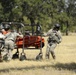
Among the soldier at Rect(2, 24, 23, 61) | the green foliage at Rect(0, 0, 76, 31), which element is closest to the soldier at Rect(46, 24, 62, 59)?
the soldier at Rect(2, 24, 23, 61)

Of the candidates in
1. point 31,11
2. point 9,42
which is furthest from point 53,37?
point 31,11

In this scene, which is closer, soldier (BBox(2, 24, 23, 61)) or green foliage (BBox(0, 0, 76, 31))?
soldier (BBox(2, 24, 23, 61))

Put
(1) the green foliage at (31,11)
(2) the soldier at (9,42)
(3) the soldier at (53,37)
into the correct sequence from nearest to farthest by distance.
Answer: (2) the soldier at (9,42) → (3) the soldier at (53,37) → (1) the green foliage at (31,11)

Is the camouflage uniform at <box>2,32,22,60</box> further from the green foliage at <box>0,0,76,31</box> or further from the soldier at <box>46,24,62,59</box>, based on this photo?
the green foliage at <box>0,0,76,31</box>

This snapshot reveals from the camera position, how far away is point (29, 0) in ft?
200

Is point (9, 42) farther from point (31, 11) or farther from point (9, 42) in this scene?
point (31, 11)

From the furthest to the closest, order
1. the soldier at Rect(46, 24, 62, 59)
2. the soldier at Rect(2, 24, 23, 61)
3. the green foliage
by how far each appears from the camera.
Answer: the green foliage
the soldier at Rect(46, 24, 62, 59)
the soldier at Rect(2, 24, 23, 61)

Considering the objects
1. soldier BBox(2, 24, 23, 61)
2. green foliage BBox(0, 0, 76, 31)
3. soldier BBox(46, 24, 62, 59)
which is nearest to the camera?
soldier BBox(2, 24, 23, 61)

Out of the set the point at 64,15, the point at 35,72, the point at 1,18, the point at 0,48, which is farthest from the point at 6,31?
the point at 64,15

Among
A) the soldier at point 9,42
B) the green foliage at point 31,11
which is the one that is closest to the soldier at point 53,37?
the soldier at point 9,42

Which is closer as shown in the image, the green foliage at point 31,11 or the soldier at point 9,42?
the soldier at point 9,42

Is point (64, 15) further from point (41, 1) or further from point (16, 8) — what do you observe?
point (16, 8)

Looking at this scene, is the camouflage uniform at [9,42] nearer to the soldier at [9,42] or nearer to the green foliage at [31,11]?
the soldier at [9,42]

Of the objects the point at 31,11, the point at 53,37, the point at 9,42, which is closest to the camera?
the point at 9,42
